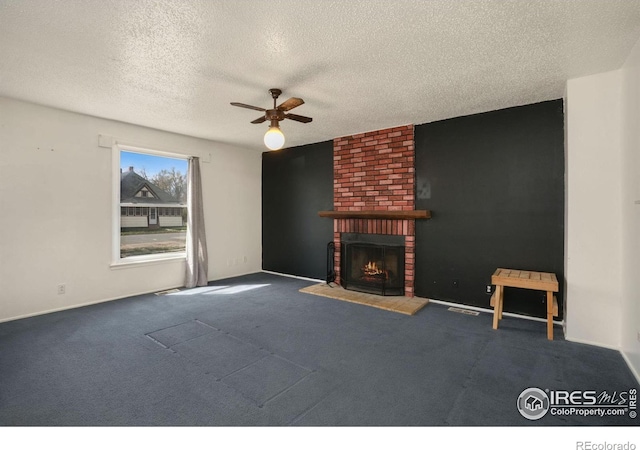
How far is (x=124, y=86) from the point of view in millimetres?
3070

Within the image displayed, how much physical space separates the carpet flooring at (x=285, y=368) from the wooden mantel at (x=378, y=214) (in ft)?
4.13

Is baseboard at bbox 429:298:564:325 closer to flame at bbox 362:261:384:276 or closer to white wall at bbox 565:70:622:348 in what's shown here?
white wall at bbox 565:70:622:348

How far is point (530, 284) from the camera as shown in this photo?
2996mm

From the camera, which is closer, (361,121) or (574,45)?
(574,45)

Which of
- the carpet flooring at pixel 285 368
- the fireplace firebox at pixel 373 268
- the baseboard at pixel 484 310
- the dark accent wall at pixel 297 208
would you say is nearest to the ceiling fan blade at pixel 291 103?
the carpet flooring at pixel 285 368

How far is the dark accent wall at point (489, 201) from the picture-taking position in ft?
11.1

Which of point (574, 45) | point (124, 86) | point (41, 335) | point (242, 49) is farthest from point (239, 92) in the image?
point (41, 335)

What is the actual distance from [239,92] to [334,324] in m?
2.68

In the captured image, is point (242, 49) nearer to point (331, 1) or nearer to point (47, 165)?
point (331, 1)

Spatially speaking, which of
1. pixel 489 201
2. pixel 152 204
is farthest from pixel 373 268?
pixel 152 204

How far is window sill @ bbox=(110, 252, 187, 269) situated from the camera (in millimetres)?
4372

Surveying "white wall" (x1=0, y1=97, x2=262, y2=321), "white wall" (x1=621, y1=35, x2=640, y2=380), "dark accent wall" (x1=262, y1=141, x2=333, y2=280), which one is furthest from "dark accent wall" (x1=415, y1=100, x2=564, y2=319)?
"white wall" (x1=0, y1=97, x2=262, y2=321)

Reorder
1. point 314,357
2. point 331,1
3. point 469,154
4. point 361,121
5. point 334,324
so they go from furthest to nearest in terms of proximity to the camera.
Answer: point 361,121 < point 469,154 < point 334,324 < point 314,357 < point 331,1

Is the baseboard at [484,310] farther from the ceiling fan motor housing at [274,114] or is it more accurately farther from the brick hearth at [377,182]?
the ceiling fan motor housing at [274,114]
